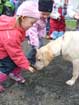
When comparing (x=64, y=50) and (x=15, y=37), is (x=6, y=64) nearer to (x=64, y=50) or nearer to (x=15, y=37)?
(x=15, y=37)

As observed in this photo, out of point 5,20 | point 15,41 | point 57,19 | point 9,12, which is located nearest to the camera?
point 15,41

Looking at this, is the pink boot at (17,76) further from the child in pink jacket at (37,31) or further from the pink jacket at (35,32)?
the pink jacket at (35,32)

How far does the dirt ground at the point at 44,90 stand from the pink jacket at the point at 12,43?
316 mm

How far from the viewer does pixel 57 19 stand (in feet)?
16.7

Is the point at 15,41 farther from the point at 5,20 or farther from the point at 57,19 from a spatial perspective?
the point at 57,19

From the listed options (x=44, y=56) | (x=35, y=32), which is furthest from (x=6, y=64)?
(x=35, y=32)

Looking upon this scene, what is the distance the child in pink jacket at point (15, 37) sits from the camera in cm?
309

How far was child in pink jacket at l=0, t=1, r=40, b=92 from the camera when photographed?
10.1 ft

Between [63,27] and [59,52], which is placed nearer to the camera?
[59,52]

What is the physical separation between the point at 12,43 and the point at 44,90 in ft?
2.08

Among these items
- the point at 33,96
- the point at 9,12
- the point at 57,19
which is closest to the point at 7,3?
the point at 9,12

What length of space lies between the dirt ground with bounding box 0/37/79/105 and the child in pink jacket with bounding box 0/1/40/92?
0.57 feet

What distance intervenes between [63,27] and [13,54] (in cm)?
215

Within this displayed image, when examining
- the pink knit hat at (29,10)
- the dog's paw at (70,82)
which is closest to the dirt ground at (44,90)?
the dog's paw at (70,82)
